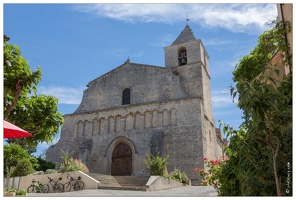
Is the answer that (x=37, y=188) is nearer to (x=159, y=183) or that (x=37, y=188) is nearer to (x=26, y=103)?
(x=159, y=183)

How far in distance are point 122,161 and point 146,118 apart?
12.5 feet

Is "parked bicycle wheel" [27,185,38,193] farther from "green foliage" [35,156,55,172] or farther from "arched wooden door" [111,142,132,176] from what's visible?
"arched wooden door" [111,142,132,176]

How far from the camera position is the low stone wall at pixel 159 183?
14.6 metres

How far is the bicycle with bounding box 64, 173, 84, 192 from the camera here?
14.4 metres

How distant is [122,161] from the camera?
80.0 feet

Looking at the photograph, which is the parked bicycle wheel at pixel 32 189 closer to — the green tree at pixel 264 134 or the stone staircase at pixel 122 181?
the stone staircase at pixel 122 181

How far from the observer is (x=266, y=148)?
507cm

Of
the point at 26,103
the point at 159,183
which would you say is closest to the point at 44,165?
the point at 159,183

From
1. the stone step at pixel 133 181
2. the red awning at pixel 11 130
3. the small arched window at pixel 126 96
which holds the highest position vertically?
the small arched window at pixel 126 96

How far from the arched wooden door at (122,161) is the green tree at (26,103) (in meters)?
13.5

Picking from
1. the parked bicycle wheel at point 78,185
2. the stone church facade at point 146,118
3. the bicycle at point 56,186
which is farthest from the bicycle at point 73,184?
the stone church facade at point 146,118

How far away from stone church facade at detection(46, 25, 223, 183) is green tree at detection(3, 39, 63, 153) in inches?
510

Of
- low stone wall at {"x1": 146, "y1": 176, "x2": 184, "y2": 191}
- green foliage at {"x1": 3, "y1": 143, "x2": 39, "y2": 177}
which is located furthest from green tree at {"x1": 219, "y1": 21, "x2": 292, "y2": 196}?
green foliage at {"x1": 3, "y1": 143, "x2": 39, "y2": 177}

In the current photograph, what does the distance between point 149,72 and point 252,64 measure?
46.1 ft
